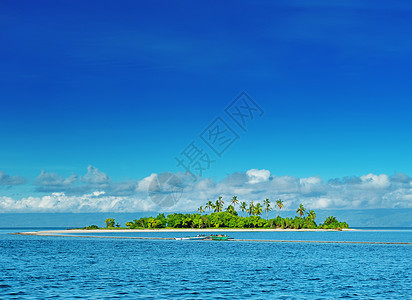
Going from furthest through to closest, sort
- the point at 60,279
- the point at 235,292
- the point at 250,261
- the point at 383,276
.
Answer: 1. the point at 250,261
2. the point at 383,276
3. the point at 60,279
4. the point at 235,292

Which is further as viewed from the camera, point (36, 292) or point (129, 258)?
point (129, 258)

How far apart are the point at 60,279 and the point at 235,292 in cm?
2320

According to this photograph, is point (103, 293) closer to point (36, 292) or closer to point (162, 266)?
point (36, 292)

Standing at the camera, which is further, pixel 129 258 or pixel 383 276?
pixel 129 258

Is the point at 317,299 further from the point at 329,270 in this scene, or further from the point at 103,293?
the point at 329,270

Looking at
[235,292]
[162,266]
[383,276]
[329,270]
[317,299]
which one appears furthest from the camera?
[162,266]

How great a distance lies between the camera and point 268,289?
165ft

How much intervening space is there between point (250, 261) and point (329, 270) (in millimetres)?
17928

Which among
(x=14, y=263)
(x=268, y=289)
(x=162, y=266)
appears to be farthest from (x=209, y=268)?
(x=14, y=263)

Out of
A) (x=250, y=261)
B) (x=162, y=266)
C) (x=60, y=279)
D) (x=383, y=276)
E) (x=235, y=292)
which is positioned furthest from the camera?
(x=250, y=261)

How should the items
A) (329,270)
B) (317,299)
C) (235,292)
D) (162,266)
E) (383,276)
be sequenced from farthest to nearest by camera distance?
(162,266), (329,270), (383,276), (235,292), (317,299)

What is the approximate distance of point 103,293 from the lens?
46.6m

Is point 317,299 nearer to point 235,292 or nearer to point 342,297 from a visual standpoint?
point 342,297

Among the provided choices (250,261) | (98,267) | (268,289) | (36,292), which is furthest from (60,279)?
(250,261)
